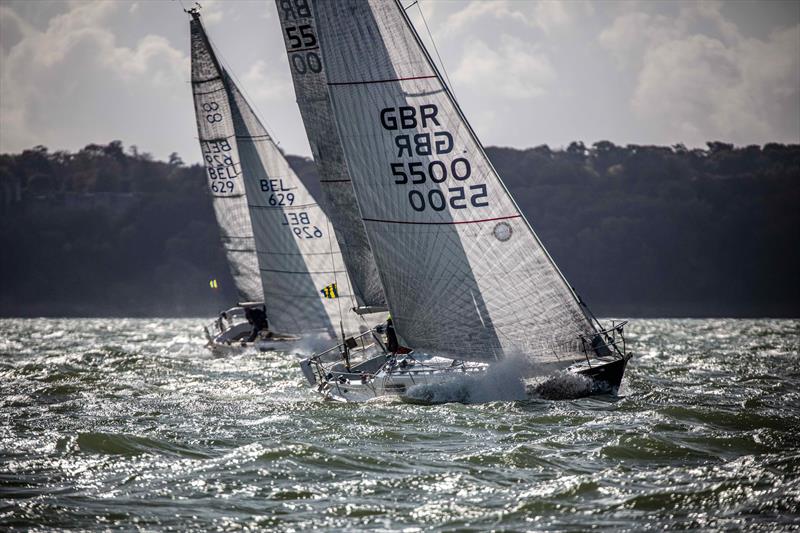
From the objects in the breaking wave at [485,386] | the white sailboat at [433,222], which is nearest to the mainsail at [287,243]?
the white sailboat at [433,222]

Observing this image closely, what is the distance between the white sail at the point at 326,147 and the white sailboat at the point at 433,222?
14.0 ft

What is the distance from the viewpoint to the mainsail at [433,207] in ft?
47.4

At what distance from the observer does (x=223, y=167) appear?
29.4 metres

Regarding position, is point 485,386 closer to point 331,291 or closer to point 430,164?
point 430,164

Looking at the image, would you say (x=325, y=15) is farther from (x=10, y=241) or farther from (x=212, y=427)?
(x=10, y=241)

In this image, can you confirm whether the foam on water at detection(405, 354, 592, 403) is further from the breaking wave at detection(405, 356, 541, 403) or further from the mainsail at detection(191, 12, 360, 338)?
the mainsail at detection(191, 12, 360, 338)

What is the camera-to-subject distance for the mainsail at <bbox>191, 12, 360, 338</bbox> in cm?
2603

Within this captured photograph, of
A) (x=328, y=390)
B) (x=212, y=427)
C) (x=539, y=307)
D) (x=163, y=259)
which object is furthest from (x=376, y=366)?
(x=163, y=259)

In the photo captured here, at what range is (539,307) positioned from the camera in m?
14.4

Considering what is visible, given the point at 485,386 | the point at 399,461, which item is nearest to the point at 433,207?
the point at 485,386

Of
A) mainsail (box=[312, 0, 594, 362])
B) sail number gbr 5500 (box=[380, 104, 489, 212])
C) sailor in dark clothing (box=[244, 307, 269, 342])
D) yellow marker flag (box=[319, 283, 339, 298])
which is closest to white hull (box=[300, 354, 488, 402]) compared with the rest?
mainsail (box=[312, 0, 594, 362])

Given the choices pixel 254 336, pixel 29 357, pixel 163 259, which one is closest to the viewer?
pixel 29 357

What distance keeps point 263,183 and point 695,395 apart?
48.1 feet

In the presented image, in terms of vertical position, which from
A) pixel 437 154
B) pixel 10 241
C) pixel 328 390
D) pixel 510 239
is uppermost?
pixel 10 241
